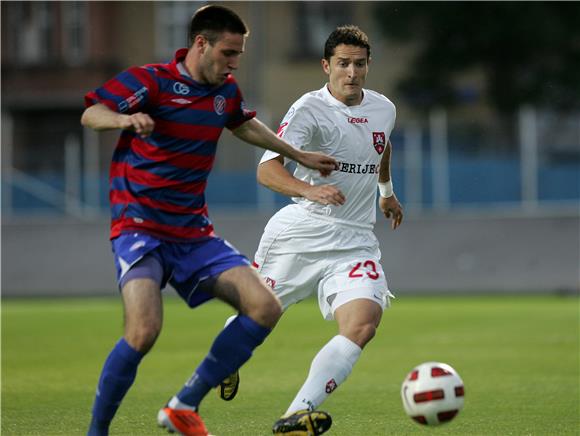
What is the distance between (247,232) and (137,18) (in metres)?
14.9

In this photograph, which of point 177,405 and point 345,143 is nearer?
point 177,405

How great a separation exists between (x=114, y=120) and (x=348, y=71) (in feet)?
7.60

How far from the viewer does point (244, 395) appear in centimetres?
974

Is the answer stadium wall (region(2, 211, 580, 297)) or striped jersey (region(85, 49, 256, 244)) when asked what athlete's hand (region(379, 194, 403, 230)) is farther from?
stadium wall (region(2, 211, 580, 297))

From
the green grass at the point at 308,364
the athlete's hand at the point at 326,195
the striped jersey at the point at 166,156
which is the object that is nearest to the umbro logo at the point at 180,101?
the striped jersey at the point at 166,156

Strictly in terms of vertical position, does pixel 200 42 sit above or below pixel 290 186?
above

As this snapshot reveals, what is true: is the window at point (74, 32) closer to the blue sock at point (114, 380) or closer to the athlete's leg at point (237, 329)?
the athlete's leg at point (237, 329)

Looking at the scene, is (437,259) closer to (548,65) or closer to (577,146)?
(577,146)

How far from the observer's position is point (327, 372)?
734 cm

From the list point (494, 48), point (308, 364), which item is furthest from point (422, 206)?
point (308, 364)

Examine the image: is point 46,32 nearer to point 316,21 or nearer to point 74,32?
point 74,32

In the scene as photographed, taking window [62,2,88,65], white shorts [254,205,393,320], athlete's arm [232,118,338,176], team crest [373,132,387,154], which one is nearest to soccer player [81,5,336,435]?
athlete's arm [232,118,338,176]

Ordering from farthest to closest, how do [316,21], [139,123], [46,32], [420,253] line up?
1. [46,32]
2. [316,21]
3. [420,253]
4. [139,123]

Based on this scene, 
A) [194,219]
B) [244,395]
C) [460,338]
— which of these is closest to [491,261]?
[460,338]
